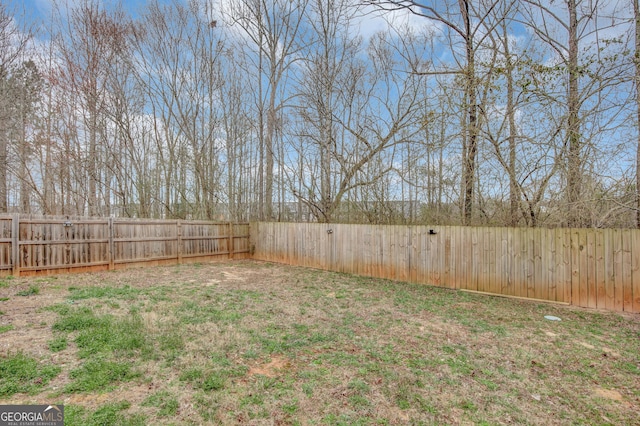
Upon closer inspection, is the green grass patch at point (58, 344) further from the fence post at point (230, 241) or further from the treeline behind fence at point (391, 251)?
the fence post at point (230, 241)

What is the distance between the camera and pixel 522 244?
5.15m

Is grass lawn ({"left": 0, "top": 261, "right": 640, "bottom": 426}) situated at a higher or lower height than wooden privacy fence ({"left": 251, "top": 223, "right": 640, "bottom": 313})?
lower

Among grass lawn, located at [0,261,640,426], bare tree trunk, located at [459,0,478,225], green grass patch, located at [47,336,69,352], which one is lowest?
grass lawn, located at [0,261,640,426]

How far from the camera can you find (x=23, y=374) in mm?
2270

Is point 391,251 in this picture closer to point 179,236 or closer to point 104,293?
point 104,293

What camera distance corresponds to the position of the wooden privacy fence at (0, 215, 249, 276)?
19.6ft

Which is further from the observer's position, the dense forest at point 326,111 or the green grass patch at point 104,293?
the dense forest at point 326,111

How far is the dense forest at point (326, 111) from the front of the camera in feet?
15.9

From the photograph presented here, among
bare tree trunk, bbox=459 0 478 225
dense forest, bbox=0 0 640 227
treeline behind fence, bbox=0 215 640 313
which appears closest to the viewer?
treeline behind fence, bbox=0 215 640 313

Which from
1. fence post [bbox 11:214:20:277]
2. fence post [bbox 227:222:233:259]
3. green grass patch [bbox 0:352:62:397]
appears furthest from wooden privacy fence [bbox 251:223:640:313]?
fence post [bbox 11:214:20:277]

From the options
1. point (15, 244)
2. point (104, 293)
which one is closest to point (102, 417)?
point (104, 293)

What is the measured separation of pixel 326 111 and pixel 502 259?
603cm

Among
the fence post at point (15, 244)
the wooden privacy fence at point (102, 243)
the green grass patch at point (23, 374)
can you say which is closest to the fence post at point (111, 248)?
the wooden privacy fence at point (102, 243)

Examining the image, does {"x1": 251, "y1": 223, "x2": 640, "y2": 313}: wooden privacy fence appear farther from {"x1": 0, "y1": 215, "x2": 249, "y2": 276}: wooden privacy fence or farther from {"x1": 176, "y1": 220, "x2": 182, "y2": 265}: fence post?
{"x1": 176, "y1": 220, "x2": 182, "y2": 265}: fence post
